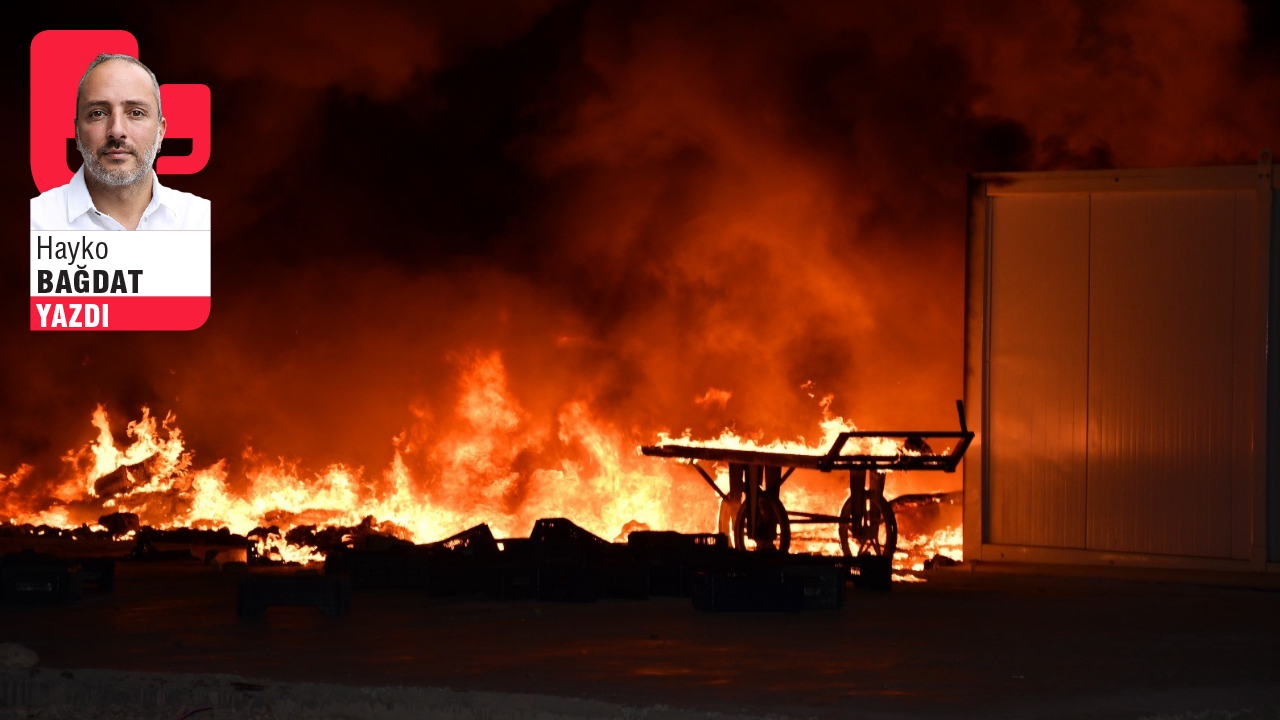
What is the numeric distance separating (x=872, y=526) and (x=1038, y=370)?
95.0 inches

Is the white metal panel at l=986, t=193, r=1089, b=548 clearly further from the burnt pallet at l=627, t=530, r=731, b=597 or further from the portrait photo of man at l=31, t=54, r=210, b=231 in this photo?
the portrait photo of man at l=31, t=54, r=210, b=231

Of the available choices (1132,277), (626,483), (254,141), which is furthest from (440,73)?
(1132,277)

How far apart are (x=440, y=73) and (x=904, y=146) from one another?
291 inches

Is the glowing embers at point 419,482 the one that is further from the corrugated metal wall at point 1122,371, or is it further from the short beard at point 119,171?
the short beard at point 119,171

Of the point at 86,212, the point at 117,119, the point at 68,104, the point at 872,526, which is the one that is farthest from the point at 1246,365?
the point at 68,104

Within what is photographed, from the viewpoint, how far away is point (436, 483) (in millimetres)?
21562

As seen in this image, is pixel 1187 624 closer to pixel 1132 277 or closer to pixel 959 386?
pixel 1132 277

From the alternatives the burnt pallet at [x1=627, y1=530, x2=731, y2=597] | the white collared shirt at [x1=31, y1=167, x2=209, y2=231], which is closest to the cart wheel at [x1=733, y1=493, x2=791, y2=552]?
the burnt pallet at [x1=627, y1=530, x2=731, y2=597]

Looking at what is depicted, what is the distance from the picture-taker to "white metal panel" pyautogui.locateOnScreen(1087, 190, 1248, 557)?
1482cm

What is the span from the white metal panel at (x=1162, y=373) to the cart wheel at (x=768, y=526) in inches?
124

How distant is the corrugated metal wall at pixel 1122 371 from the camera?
14773mm

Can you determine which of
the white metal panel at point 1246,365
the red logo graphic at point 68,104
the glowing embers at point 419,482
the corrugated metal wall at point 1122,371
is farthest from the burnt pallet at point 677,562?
the red logo graphic at point 68,104

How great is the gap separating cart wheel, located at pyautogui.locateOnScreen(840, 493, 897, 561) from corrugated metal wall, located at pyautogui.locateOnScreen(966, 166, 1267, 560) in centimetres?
101

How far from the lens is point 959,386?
20797 mm
